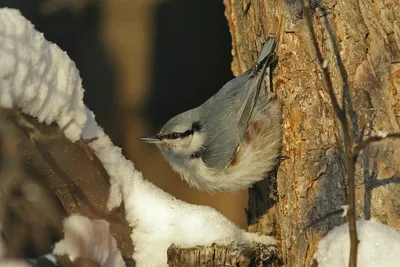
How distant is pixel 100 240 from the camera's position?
202cm

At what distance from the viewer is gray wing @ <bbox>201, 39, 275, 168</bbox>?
2473 millimetres

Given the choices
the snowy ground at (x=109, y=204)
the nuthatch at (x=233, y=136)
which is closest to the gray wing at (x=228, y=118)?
the nuthatch at (x=233, y=136)

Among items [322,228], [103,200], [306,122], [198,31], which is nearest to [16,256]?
[103,200]

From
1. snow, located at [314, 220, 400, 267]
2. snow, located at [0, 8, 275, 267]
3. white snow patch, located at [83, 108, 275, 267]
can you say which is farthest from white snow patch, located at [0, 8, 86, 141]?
snow, located at [314, 220, 400, 267]

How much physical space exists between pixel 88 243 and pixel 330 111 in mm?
900

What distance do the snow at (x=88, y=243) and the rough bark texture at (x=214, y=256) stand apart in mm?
184

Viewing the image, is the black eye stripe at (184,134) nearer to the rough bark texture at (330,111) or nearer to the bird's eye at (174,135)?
the bird's eye at (174,135)

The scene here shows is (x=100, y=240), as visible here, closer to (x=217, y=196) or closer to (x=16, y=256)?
(x=16, y=256)

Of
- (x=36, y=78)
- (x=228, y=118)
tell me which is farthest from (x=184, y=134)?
(x=36, y=78)

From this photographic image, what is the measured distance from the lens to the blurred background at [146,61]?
345 centimetres

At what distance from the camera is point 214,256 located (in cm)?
210

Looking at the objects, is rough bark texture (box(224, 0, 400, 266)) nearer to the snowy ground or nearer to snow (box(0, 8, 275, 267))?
the snowy ground

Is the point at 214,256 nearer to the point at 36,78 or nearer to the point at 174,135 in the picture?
the point at 174,135

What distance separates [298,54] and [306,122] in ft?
0.83
